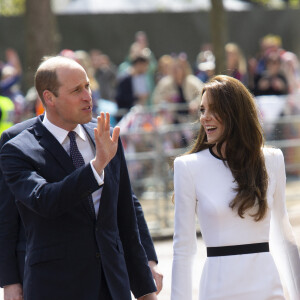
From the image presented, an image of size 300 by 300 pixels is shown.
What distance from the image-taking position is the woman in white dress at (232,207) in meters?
4.00

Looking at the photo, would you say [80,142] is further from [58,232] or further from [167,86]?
[167,86]

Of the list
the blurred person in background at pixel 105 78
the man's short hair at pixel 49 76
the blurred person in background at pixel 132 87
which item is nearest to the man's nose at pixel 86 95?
the man's short hair at pixel 49 76

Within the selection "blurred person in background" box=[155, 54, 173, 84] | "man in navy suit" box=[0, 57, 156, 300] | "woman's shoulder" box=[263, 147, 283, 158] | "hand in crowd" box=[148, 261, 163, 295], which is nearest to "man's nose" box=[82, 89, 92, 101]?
"man in navy suit" box=[0, 57, 156, 300]

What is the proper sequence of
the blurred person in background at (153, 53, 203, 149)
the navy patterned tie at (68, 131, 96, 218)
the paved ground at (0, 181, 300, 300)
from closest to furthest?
the navy patterned tie at (68, 131, 96, 218), the paved ground at (0, 181, 300, 300), the blurred person in background at (153, 53, 203, 149)

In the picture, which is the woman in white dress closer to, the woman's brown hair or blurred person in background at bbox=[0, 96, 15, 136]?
the woman's brown hair

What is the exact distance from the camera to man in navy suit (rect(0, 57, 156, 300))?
4.03 metres

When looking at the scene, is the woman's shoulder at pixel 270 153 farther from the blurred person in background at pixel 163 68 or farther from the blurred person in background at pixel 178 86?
the blurred person in background at pixel 163 68

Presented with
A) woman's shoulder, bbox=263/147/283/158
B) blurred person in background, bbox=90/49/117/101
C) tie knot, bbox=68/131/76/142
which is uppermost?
tie knot, bbox=68/131/76/142

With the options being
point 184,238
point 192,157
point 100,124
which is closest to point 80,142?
point 100,124

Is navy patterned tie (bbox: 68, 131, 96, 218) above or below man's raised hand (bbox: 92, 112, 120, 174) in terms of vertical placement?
below

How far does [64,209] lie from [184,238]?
61 cm

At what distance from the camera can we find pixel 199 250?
9.67 metres

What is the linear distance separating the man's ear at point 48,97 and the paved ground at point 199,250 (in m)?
3.73

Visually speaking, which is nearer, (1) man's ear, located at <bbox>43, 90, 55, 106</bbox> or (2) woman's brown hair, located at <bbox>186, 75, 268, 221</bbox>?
(2) woman's brown hair, located at <bbox>186, 75, 268, 221</bbox>
